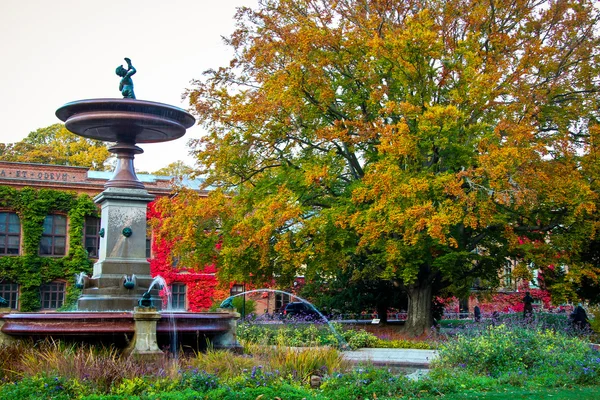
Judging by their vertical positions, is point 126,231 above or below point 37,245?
below

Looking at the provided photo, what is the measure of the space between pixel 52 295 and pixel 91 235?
14.4 ft

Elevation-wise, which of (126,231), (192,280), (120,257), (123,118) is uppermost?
(123,118)

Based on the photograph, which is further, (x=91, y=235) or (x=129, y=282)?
(x=91, y=235)

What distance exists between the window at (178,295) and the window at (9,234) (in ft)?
32.2

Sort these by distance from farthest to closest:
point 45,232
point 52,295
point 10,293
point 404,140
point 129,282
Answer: point 45,232, point 52,295, point 10,293, point 404,140, point 129,282

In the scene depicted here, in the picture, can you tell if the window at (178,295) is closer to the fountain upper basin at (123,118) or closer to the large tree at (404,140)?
the large tree at (404,140)

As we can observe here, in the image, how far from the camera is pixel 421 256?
72.3ft

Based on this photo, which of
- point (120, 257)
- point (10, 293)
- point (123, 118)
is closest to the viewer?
point (123, 118)

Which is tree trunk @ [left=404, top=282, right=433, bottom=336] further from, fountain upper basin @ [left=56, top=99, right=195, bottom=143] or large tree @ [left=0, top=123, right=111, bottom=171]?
large tree @ [left=0, top=123, right=111, bottom=171]

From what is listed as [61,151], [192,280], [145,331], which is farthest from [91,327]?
[61,151]

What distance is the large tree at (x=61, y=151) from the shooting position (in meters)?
53.5

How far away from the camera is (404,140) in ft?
66.2

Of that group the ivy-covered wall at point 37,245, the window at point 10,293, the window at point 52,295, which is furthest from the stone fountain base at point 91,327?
the window at point 52,295

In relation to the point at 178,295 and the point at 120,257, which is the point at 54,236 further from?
the point at 120,257
